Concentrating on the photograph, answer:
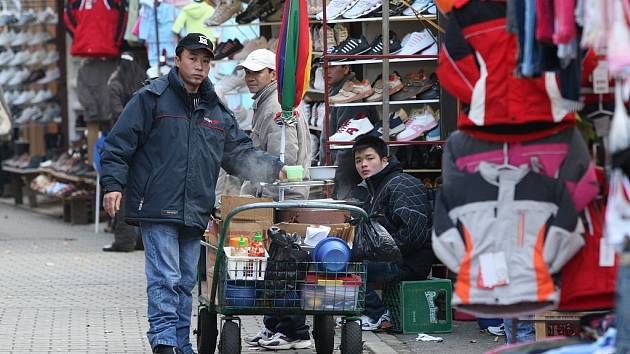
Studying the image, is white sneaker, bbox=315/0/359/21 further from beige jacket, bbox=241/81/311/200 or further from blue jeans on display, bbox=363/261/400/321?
blue jeans on display, bbox=363/261/400/321

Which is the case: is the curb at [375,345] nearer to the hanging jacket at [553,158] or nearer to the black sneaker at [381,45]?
the black sneaker at [381,45]

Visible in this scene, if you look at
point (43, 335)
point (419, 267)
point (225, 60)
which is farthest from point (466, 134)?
point (225, 60)

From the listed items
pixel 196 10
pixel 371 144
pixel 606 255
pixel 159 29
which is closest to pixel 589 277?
pixel 606 255

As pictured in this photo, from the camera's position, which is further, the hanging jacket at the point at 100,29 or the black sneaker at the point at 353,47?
the hanging jacket at the point at 100,29

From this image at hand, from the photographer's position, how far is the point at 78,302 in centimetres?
1184

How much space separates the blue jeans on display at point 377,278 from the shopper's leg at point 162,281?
1644mm

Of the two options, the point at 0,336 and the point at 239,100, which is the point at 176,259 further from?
the point at 239,100

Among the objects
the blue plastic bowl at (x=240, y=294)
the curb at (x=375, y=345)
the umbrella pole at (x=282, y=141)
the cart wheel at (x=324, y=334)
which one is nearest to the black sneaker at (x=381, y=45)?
the umbrella pole at (x=282, y=141)

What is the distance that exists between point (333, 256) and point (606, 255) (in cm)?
277

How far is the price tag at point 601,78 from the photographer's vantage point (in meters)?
5.53

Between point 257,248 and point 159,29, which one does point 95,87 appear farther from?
point 257,248

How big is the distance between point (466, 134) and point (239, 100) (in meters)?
8.56

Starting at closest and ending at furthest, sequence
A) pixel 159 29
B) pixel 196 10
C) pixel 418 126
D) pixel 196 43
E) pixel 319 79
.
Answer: pixel 196 43 → pixel 418 126 → pixel 319 79 → pixel 196 10 → pixel 159 29

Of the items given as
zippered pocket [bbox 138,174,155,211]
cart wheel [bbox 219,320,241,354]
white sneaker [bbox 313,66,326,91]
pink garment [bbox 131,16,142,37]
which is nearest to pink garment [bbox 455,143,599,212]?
cart wheel [bbox 219,320,241,354]
